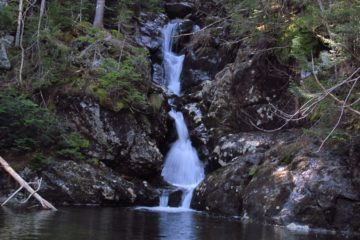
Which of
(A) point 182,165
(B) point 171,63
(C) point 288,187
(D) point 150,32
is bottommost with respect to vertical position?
(C) point 288,187

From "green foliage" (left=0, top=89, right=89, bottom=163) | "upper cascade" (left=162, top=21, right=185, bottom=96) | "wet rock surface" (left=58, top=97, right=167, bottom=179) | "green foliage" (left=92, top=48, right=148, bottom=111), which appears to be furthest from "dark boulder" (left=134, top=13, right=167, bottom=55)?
"green foliage" (left=0, top=89, right=89, bottom=163)

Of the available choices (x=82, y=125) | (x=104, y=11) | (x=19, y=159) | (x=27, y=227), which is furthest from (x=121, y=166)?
(x=104, y=11)

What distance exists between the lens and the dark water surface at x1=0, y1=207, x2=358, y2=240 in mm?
9250

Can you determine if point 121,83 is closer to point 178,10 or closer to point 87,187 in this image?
point 87,187

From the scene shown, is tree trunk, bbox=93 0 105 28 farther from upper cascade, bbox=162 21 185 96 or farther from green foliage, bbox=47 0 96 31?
upper cascade, bbox=162 21 185 96

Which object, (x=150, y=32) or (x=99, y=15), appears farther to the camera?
(x=150, y=32)

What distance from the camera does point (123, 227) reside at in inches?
416

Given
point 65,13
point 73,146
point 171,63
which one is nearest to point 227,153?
point 73,146

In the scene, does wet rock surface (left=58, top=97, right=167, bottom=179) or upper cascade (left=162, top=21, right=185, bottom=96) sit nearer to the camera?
wet rock surface (left=58, top=97, right=167, bottom=179)

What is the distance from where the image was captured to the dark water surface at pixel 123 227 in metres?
9.25

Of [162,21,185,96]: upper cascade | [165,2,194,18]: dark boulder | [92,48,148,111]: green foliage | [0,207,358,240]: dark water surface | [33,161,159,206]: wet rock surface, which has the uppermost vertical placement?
[165,2,194,18]: dark boulder

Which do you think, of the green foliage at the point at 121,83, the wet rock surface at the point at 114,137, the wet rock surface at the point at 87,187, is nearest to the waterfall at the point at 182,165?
the wet rock surface at the point at 114,137

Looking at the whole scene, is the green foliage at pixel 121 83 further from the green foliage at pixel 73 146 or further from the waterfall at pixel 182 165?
the waterfall at pixel 182 165

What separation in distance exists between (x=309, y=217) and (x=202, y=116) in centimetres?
774
